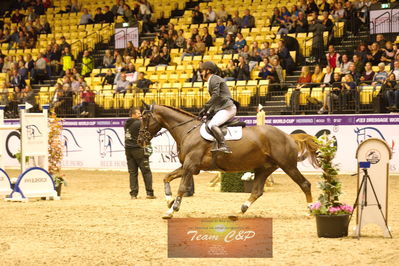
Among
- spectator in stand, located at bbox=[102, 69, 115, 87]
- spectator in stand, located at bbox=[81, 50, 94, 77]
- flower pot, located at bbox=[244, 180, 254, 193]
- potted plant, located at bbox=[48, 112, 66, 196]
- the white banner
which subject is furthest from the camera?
the white banner

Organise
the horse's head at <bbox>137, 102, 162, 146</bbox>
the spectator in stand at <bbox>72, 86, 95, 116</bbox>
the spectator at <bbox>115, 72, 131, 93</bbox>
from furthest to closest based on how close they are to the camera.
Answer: the spectator at <bbox>115, 72, 131, 93</bbox>
the spectator in stand at <bbox>72, 86, 95, 116</bbox>
the horse's head at <bbox>137, 102, 162, 146</bbox>

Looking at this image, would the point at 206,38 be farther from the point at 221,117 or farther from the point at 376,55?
the point at 221,117

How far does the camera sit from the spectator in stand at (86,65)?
3072cm

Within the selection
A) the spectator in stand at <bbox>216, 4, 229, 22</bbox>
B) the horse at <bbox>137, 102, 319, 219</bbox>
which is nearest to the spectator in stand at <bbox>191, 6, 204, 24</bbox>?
the spectator in stand at <bbox>216, 4, 229, 22</bbox>

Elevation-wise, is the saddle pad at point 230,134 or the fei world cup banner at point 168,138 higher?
the saddle pad at point 230,134

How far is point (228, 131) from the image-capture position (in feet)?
43.4

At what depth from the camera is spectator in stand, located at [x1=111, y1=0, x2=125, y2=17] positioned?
33.6 meters

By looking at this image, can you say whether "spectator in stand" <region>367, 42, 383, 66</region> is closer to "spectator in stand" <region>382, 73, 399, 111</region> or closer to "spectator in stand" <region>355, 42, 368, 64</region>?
"spectator in stand" <region>355, 42, 368, 64</region>

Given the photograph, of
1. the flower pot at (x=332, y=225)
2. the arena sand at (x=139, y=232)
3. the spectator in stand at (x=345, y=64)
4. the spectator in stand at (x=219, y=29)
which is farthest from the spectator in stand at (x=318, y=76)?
the flower pot at (x=332, y=225)

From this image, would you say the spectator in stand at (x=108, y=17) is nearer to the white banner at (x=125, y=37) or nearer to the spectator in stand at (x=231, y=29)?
the white banner at (x=125, y=37)

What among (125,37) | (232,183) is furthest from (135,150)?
(125,37)

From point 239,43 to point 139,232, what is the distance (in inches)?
654

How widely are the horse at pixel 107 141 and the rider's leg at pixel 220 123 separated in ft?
40.0

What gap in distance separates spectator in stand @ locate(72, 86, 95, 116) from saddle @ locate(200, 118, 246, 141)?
13.8m
